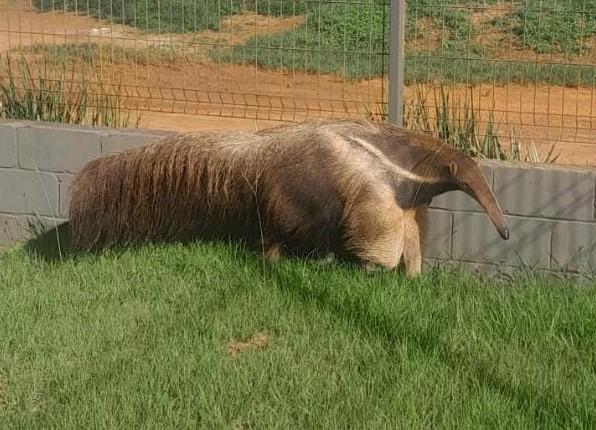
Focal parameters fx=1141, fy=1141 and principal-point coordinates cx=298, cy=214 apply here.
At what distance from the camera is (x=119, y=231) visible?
6.98 metres

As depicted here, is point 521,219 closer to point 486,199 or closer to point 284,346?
point 486,199

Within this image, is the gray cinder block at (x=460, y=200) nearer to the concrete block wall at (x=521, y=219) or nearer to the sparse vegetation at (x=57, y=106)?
the concrete block wall at (x=521, y=219)

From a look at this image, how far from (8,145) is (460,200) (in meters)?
3.13

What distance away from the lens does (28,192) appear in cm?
784

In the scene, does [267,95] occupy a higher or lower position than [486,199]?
higher

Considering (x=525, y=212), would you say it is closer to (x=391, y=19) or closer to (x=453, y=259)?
(x=453, y=259)

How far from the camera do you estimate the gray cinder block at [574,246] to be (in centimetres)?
667

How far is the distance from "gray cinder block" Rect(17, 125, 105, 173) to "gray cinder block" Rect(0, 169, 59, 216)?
70 millimetres

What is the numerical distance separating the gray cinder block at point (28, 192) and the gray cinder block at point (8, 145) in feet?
0.18

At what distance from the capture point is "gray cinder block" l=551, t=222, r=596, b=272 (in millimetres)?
6672

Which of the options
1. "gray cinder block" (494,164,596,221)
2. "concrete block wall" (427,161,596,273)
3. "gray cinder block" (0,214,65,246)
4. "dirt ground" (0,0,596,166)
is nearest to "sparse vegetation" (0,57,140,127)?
"gray cinder block" (0,214,65,246)

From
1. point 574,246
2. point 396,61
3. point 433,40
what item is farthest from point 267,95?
point 433,40

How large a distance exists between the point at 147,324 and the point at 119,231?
1299 millimetres

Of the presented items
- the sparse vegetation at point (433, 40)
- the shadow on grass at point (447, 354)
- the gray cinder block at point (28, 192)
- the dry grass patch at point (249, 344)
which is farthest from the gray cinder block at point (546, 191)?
the sparse vegetation at point (433, 40)
